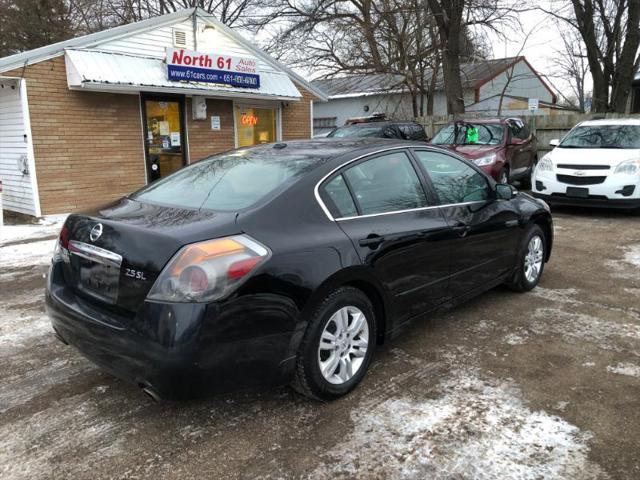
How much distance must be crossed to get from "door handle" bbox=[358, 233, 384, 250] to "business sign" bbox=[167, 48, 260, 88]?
8925 mm

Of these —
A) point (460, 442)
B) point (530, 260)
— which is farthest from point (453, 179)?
point (460, 442)

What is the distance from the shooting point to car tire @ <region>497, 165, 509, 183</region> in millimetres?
11002

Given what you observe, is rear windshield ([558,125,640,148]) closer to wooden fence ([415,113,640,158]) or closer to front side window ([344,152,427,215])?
wooden fence ([415,113,640,158])

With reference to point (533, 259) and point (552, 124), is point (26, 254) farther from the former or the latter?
point (552, 124)

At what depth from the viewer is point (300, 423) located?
2914 millimetres

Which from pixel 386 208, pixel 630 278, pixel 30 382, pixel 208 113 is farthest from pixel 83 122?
pixel 630 278

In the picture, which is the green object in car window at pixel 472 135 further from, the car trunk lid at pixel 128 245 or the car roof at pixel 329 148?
the car trunk lid at pixel 128 245

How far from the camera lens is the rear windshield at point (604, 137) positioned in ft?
→ 31.4

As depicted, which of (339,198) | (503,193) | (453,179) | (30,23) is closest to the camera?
(339,198)

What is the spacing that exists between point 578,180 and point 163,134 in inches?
328

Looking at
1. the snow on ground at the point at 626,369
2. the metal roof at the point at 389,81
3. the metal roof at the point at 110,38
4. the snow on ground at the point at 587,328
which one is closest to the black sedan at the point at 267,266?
the snow on ground at the point at 587,328

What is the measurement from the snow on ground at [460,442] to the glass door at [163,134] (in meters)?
9.25

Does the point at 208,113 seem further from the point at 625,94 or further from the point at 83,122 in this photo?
the point at 625,94

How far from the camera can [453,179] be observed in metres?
4.17
